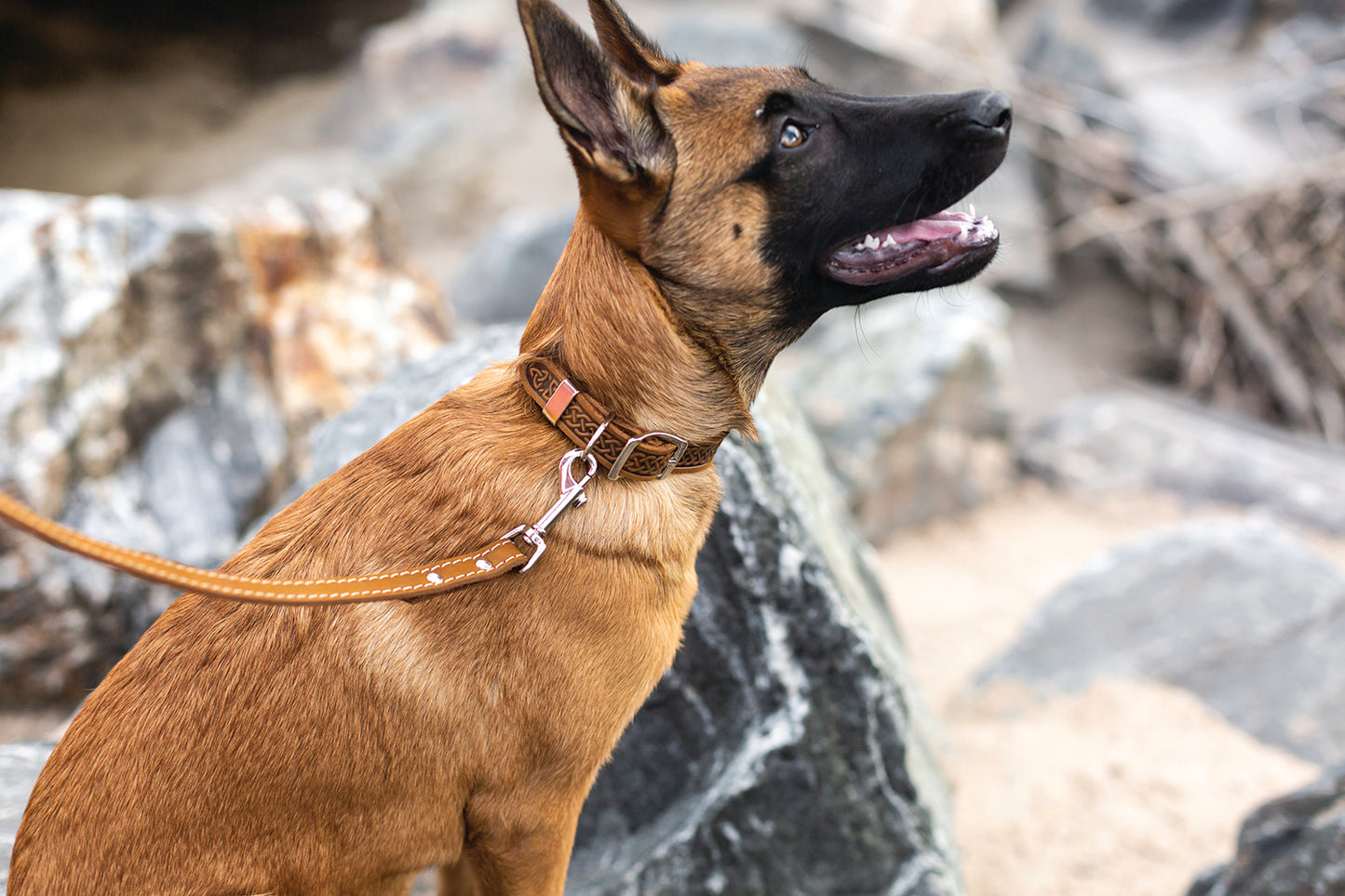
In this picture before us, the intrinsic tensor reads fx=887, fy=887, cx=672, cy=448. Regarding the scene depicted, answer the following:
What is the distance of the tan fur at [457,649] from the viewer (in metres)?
1.75

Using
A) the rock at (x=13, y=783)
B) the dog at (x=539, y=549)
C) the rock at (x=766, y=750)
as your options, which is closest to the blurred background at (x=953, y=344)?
the dog at (x=539, y=549)

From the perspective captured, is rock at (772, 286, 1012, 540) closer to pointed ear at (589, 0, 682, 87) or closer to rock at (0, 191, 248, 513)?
rock at (0, 191, 248, 513)

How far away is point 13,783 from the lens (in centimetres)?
254

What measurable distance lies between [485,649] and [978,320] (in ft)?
21.8

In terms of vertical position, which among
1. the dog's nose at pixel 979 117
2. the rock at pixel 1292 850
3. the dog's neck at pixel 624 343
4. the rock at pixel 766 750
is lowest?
the rock at pixel 1292 850

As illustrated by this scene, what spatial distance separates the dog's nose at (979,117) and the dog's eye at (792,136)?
1.03 ft

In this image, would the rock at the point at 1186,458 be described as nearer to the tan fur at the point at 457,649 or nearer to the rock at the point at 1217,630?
the rock at the point at 1217,630

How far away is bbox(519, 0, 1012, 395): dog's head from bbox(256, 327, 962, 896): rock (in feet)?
2.63

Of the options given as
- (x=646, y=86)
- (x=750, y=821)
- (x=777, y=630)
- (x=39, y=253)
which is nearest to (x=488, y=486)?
(x=646, y=86)

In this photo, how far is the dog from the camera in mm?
1750

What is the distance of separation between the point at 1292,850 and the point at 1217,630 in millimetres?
2151

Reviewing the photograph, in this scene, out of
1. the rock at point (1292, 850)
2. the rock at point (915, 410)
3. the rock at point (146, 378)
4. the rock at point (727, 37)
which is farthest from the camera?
the rock at point (727, 37)

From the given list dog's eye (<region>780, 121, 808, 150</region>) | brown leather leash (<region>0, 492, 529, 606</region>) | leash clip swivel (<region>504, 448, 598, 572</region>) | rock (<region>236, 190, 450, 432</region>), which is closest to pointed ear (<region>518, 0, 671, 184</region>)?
dog's eye (<region>780, 121, 808, 150</region>)

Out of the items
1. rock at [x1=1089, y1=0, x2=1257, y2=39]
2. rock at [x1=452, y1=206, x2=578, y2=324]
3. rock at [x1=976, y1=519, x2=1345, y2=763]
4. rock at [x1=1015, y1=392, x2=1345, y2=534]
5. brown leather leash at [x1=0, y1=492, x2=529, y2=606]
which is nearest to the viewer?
brown leather leash at [x1=0, y1=492, x2=529, y2=606]
